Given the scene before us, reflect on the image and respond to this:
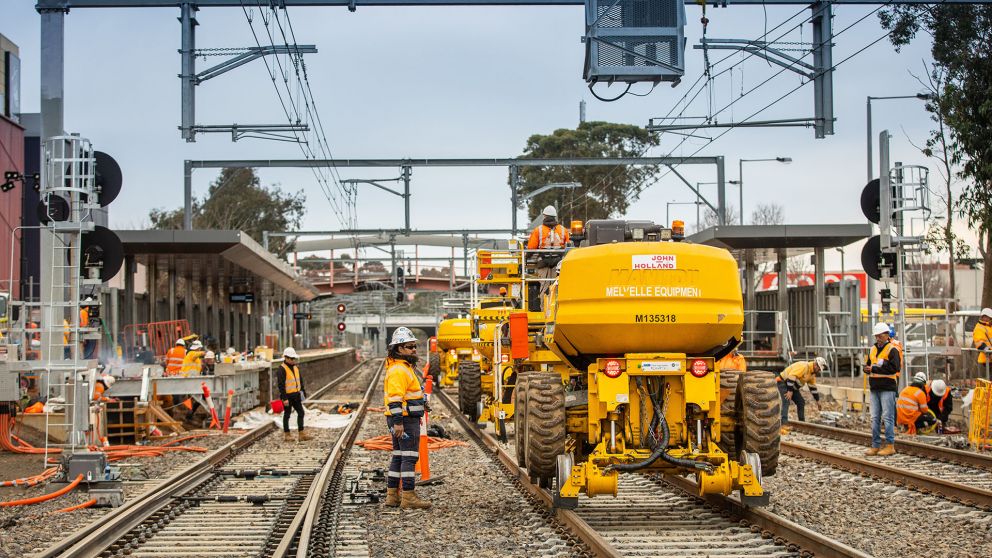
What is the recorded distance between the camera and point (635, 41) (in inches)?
595

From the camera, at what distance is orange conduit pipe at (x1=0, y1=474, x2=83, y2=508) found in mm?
11867

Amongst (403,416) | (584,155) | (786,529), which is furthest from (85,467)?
(584,155)

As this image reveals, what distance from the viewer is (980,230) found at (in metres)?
25.4

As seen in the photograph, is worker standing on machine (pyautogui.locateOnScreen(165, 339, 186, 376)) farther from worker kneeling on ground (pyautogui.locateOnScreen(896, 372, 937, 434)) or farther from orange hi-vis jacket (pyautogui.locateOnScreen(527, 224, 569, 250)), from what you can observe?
worker kneeling on ground (pyautogui.locateOnScreen(896, 372, 937, 434))

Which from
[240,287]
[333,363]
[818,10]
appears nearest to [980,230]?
[818,10]

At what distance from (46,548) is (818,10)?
44.3 feet

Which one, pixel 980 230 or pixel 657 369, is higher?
pixel 980 230

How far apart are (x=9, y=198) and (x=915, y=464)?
31.5 m

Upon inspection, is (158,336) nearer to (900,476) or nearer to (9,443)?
(9,443)

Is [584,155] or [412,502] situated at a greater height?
[584,155]

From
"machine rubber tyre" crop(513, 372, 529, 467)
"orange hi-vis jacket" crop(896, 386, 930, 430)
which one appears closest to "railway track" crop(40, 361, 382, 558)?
"machine rubber tyre" crop(513, 372, 529, 467)

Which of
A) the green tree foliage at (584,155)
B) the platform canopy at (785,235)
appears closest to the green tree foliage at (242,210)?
the green tree foliage at (584,155)

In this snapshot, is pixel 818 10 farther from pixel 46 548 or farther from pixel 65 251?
pixel 46 548

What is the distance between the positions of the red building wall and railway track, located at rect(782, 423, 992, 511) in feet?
87.1
